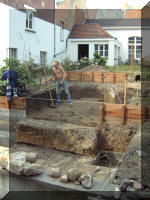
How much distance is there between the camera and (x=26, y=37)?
52.4 ft

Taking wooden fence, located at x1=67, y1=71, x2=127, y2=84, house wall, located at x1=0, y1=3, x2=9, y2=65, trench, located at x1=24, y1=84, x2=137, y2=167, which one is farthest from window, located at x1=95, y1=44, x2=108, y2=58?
house wall, located at x1=0, y1=3, x2=9, y2=65

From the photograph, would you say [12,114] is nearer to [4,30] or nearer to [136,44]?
[4,30]

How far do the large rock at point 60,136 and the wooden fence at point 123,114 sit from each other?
568 millimetres

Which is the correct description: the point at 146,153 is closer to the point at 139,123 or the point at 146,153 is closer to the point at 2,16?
the point at 139,123

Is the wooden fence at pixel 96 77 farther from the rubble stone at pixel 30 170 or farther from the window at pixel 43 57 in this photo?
the rubble stone at pixel 30 170

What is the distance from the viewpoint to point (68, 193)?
506 centimetres

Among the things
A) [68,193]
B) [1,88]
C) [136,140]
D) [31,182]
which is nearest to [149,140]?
[136,140]

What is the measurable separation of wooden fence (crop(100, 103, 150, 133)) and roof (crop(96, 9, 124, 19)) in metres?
28.2

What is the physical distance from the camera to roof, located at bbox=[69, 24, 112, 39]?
2290 centimetres

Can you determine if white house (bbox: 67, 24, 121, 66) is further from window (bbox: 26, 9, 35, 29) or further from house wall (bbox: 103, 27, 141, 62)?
window (bbox: 26, 9, 35, 29)

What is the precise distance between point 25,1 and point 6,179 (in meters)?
12.7

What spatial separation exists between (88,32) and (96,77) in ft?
32.6

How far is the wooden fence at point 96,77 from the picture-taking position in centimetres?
1437

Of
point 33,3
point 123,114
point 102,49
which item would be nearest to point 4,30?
point 33,3
